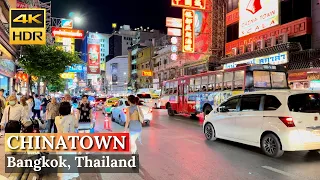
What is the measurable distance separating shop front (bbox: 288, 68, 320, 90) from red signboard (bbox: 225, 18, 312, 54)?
3.02 metres

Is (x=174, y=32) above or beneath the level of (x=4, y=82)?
above

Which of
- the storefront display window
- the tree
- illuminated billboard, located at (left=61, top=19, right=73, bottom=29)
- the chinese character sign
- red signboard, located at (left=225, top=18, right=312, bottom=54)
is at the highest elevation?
illuminated billboard, located at (left=61, top=19, right=73, bottom=29)

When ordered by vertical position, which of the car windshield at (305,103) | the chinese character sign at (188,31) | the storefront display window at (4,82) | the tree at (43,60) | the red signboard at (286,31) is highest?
the chinese character sign at (188,31)

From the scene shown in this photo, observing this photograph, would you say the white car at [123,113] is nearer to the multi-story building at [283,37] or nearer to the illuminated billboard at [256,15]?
Answer: the multi-story building at [283,37]

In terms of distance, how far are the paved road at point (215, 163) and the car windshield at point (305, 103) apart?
4.44 feet

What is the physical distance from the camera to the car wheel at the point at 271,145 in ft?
26.7

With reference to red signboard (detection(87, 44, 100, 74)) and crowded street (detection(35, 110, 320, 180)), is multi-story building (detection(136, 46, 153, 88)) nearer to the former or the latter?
red signboard (detection(87, 44, 100, 74))

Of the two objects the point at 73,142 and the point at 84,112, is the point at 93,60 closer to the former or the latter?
the point at 84,112

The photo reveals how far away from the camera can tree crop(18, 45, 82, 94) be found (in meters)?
24.4

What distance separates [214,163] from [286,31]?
58.4ft

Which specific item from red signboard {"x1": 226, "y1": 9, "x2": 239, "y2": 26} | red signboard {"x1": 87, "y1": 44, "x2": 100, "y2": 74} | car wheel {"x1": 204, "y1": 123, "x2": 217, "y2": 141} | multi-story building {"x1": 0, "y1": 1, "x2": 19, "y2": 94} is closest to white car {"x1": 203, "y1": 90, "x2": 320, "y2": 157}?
car wheel {"x1": 204, "y1": 123, "x2": 217, "y2": 141}

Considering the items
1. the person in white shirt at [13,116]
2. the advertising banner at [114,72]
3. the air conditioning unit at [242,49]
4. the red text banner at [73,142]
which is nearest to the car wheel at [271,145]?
the red text banner at [73,142]

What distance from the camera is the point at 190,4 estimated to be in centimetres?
2941

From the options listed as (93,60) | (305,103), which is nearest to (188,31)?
(305,103)
